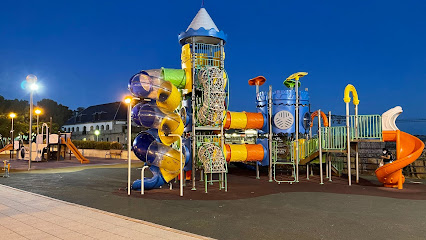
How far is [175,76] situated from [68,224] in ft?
27.2

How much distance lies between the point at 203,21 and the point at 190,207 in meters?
9.14

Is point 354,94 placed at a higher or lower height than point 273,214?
higher

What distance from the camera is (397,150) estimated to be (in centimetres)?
1452

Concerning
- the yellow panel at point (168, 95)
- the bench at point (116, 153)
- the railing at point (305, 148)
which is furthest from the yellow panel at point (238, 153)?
the bench at point (116, 153)

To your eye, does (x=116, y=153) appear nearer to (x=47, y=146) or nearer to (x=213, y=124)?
(x=47, y=146)

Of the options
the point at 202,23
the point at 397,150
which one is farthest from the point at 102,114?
the point at 397,150

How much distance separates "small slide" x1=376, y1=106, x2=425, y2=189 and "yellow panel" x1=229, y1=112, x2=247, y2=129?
6.22 m


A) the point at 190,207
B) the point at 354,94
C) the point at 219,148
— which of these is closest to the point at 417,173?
the point at 354,94

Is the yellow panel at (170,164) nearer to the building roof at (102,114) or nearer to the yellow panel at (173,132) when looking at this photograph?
the yellow panel at (173,132)

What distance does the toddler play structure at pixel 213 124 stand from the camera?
41.7 ft

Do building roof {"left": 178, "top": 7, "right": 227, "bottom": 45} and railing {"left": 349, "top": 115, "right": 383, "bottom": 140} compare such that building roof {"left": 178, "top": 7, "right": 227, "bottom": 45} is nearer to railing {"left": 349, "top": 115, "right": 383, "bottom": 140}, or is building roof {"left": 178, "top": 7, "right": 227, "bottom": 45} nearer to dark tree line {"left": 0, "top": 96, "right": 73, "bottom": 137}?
railing {"left": 349, "top": 115, "right": 383, "bottom": 140}

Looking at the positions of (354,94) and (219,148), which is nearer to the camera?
(219,148)

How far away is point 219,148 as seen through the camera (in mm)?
14016

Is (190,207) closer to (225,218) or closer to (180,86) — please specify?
(225,218)
